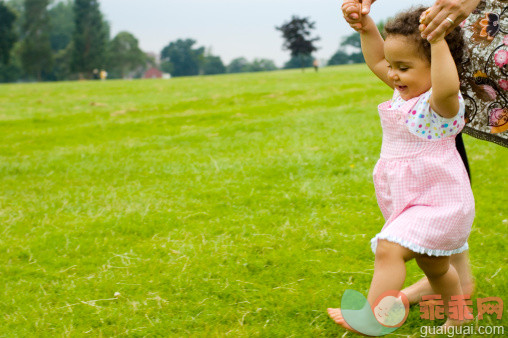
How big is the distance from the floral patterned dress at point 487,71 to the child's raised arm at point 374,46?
42cm

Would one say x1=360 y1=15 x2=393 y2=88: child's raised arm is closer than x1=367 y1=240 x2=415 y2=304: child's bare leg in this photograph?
No

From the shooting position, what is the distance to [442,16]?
7.23 feet

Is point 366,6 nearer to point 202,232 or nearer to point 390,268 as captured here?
point 390,268

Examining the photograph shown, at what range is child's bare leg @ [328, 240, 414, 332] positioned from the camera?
238cm

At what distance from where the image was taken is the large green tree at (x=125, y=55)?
98062mm

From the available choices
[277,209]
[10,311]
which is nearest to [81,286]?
[10,311]

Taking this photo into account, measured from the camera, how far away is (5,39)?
5941cm

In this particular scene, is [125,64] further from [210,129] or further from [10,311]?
[10,311]

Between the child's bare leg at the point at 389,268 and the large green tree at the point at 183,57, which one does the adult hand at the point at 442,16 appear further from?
the large green tree at the point at 183,57

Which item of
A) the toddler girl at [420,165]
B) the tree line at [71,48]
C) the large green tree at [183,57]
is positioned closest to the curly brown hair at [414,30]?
the toddler girl at [420,165]

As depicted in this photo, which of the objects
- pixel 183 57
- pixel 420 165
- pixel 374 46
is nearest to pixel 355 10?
pixel 374 46

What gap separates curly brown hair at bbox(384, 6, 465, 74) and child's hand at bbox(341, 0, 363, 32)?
22 cm

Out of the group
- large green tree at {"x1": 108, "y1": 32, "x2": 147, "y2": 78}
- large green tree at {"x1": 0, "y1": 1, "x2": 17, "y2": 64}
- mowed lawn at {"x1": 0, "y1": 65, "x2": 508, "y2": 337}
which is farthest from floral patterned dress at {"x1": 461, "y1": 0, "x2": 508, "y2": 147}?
large green tree at {"x1": 108, "y1": 32, "x2": 147, "y2": 78}

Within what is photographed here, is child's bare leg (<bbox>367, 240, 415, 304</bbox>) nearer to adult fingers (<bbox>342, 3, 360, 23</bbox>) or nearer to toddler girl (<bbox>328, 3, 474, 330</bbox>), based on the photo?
toddler girl (<bbox>328, 3, 474, 330</bbox>)
